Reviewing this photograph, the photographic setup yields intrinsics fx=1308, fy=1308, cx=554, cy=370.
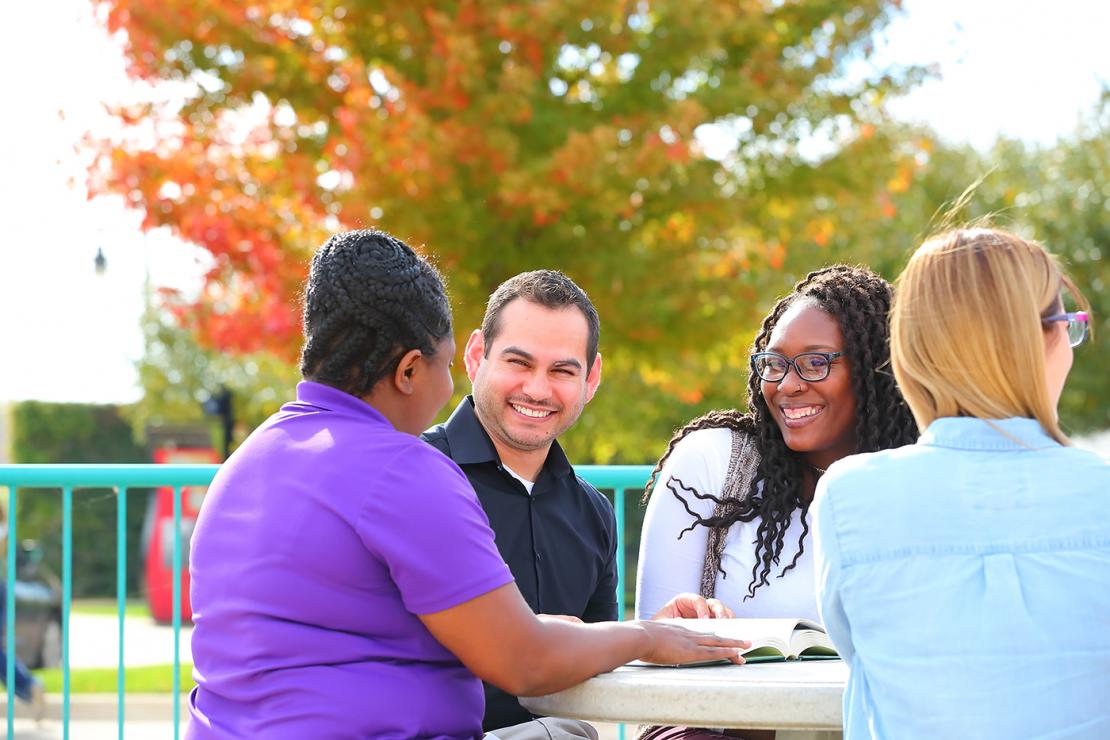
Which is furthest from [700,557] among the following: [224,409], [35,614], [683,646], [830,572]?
[224,409]

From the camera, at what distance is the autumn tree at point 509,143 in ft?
30.1

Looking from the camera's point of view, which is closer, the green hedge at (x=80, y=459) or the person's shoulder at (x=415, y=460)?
the person's shoulder at (x=415, y=460)

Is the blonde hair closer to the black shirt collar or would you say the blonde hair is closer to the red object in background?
the black shirt collar

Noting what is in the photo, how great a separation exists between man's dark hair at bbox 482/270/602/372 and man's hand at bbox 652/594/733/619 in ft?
2.35

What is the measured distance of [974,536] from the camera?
2.08 meters

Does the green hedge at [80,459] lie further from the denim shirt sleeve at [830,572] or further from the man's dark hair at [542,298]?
the denim shirt sleeve at [830,572]

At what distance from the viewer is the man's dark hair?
139 inches

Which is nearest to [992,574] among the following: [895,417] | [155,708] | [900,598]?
[900,598]

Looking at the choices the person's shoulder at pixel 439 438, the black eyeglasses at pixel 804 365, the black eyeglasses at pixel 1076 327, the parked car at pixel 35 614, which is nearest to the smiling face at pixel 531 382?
the person's shoulder at pixel 439 438

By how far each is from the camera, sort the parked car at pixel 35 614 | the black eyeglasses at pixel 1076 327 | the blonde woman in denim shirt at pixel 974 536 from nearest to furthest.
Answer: the blonde woman in denim shirt at pixel 974 536 → the black eyeglasses at pixel 1076 327 → the parked car at pixel 35 614

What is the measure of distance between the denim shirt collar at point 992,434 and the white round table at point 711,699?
1.73 feet

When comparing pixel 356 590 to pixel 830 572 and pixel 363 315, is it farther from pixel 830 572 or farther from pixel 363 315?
pixel 830 572

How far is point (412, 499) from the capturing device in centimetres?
231

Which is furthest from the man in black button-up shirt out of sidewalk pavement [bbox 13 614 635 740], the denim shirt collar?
sidewalk pavement [bbox 13 614 635 740]
